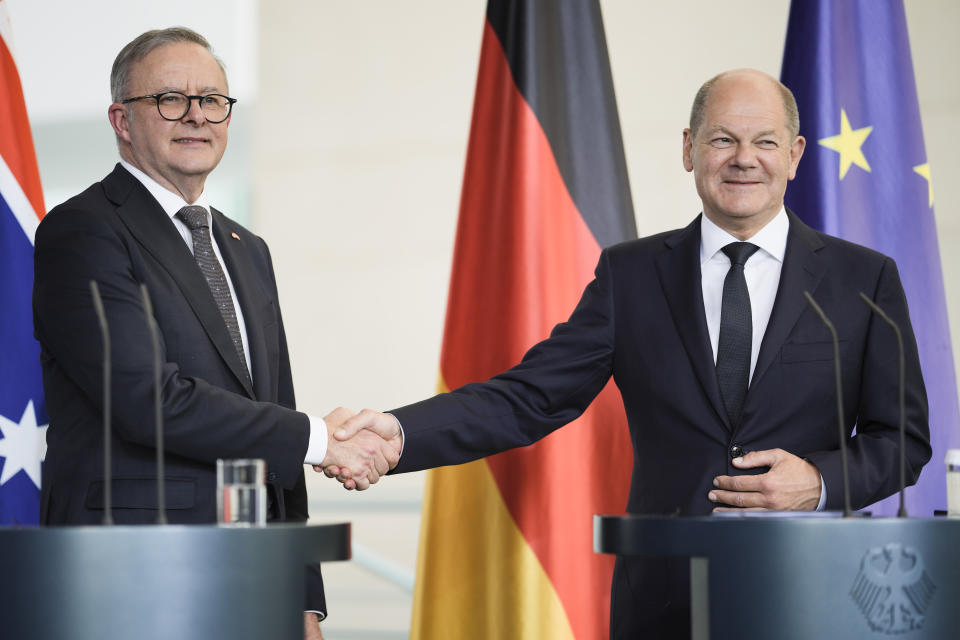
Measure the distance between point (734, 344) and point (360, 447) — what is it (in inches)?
32.5

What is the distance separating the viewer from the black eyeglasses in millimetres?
2184

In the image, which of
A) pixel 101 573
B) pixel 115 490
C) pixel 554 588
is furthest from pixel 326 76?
pixel 101 573

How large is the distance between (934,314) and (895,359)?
79 cm

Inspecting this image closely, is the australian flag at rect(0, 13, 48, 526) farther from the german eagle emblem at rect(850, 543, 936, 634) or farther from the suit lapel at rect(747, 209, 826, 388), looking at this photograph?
the german eagle emblem at rect(850, 543, 936, 634)

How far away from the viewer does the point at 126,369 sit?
74.1 inches

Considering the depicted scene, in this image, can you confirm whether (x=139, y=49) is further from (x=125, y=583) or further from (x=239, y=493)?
(x=125, y=583)

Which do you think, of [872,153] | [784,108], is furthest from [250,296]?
[872,153]

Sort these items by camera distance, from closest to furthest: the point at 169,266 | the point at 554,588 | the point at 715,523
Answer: the point at 715,523 → the point at 169,266 → the point at 554,588

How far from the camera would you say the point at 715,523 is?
4.85ft

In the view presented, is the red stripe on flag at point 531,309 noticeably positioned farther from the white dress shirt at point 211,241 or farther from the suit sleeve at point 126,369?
the suit sleeve at point 126,369

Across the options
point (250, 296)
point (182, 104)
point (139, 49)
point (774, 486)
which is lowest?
point (774, 486)

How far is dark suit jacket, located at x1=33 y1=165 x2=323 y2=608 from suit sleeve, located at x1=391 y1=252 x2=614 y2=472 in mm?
416

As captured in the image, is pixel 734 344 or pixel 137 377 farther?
pixel 734 344

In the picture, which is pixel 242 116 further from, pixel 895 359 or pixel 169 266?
pixel 895 359
